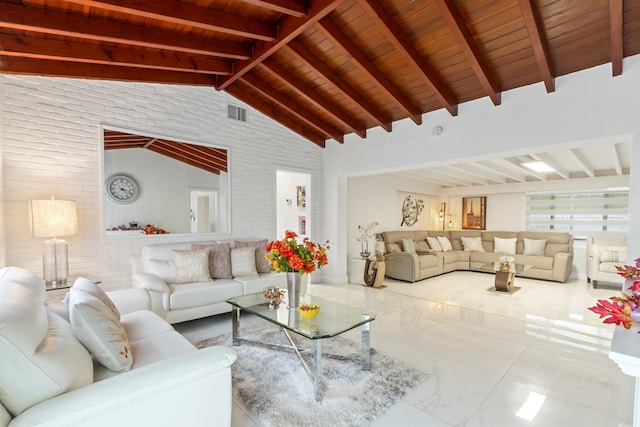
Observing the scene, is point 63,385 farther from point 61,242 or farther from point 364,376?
point 61,242

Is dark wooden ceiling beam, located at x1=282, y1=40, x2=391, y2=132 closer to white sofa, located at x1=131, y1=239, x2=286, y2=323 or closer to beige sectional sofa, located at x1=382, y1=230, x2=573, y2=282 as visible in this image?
white sofa, located at x1=131, y1=239, x2=286, y2=323

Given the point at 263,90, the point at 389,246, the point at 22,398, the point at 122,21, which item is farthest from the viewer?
the point at 389,246

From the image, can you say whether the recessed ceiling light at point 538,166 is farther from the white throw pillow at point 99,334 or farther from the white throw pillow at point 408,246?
the white throw pillow at point 99,334

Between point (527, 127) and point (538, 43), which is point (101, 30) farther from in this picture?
point (527, 127)

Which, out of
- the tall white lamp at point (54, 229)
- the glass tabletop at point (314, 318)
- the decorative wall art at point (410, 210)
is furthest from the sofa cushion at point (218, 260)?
the decorative wall art at point (410, 210)

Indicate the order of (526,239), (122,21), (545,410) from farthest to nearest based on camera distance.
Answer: (526,239), (122,21), (545,410)

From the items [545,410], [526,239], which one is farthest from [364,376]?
[526,239]

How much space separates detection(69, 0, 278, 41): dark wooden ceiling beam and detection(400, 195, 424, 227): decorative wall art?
5.33m

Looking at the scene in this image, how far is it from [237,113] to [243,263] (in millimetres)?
2339

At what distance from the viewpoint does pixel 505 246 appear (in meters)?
6.80

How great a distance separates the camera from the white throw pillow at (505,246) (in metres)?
6.74

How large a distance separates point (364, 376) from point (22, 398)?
199 cm

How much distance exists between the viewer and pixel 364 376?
2309 millimetres

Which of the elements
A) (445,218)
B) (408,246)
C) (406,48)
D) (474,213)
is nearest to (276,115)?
(406,48)
